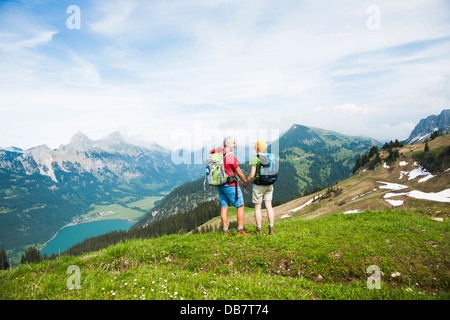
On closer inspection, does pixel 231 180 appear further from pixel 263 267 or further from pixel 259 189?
pixel 263 267

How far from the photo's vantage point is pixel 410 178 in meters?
95.6

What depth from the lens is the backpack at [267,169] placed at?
10195 millimetres

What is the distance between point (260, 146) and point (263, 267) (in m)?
5.38

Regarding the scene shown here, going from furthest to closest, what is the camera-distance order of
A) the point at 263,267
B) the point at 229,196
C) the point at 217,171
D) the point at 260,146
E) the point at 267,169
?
the point at 229,196
the point at 260,146
the point at 217,171
the point at 267,169
the point at 263,267

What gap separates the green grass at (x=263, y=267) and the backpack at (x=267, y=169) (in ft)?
8.58

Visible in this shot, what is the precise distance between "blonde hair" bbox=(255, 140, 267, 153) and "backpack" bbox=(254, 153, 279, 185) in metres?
0.35

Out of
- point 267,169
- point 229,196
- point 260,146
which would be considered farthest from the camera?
point 229,196

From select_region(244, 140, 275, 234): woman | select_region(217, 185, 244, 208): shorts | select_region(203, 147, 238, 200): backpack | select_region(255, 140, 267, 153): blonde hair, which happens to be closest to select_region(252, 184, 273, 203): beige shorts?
select_region(244, 140, 275, 234): woman

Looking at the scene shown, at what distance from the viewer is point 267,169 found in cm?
1023

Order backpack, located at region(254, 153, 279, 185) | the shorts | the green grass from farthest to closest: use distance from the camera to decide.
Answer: the shorts < backpack, located at region(254, 153, 279, 185) < the green grass

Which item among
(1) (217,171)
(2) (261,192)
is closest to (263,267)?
(2) (261,192)

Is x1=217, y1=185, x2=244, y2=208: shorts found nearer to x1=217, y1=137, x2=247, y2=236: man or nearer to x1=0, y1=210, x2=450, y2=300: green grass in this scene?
x1=217, y1=137, x2=247, y2=236: man

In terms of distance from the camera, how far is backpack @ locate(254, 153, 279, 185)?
10.2m
